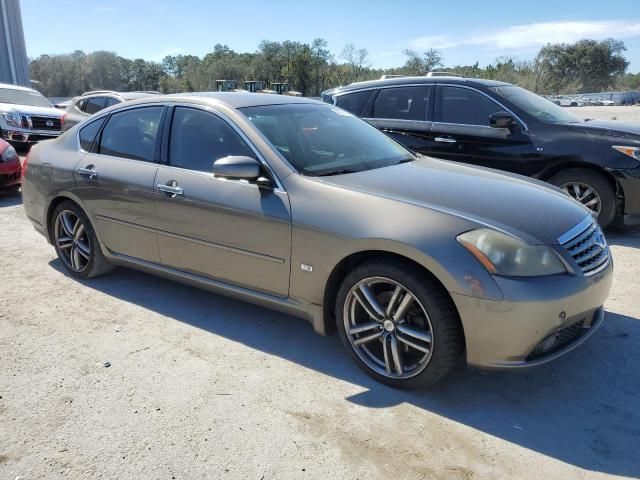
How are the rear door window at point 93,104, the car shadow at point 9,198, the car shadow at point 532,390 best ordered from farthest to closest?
the rear door window at point 93,104
the car shadow at point 9,198
the car shadow at point 532,390

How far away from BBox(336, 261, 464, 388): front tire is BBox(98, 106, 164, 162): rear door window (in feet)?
6.67

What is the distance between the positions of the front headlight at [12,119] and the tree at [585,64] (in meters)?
75.4

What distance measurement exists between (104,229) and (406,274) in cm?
272

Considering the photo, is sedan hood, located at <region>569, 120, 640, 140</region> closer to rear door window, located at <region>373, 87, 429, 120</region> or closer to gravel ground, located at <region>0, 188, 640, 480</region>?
rear door window, located at <region>373, 87, 429, 120</region>

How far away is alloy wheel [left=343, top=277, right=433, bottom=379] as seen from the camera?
2979 millimetres

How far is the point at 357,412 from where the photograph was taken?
2.91m

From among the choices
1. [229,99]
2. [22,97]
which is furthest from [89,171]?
[22,97]

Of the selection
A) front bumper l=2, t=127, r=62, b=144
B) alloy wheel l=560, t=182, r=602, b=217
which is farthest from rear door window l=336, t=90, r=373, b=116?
front bumper l=2, t=127, r=62, b=144

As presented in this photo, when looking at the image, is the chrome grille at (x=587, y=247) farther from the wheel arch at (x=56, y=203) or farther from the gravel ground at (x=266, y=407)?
the wheel arch at (x=56, y=203)

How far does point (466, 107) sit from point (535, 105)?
84cm

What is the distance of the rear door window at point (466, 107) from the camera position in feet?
21.5

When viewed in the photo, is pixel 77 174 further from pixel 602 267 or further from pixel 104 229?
pixel 602 267

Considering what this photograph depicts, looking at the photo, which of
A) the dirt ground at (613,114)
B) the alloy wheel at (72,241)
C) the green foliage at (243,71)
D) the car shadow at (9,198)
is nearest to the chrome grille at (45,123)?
the car shadow at (9,198)

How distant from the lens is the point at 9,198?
837 cm
